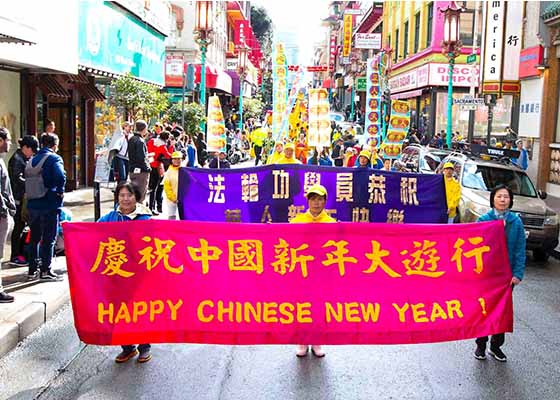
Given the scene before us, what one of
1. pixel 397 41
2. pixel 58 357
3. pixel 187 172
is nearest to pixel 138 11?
pixel 187 172

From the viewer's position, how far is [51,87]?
50.0ft

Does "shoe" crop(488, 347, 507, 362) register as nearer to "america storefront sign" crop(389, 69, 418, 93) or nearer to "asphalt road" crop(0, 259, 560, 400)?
"asphalt road" crop(0, 259, 560, 400)

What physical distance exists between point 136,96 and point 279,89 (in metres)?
6.18

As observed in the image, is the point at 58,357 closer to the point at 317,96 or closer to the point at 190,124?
the point at 317,96

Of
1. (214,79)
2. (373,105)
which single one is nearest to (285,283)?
(373,105)

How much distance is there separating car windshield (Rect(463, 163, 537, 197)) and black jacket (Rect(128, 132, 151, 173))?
6.41 m

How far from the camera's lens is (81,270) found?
5320 mm

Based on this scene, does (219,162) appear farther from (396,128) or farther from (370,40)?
(370,40)

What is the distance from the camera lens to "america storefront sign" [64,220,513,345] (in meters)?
5.21

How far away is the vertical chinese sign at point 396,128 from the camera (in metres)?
16.5

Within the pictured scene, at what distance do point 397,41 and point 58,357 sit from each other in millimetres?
41646

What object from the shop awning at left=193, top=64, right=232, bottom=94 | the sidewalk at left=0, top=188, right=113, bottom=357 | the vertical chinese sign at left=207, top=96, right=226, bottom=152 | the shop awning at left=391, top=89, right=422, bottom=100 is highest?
the shop awning at left=193, top=64, right=232, bottom=94

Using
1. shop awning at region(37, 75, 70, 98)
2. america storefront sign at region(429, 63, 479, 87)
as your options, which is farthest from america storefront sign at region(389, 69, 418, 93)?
shop awning at region(37, 75, 70, 98)

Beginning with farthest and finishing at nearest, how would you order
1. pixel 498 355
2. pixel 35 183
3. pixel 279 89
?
pixel 279 89 → pixel 35 183 → pixel 498 355
